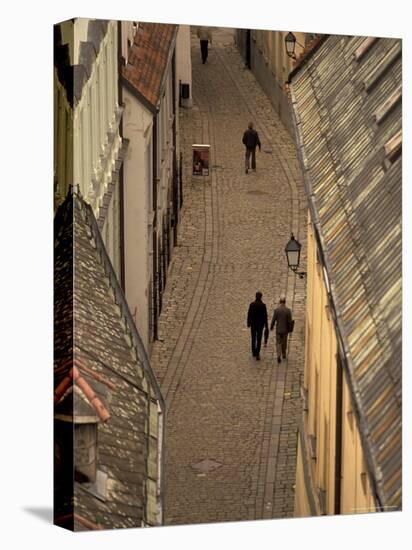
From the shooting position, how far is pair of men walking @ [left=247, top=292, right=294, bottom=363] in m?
34.4

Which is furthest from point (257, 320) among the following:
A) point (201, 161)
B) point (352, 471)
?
point (352, 471)

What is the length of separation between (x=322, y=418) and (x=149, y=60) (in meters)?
4.76

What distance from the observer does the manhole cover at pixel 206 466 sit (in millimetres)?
33656

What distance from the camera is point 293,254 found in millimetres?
34438

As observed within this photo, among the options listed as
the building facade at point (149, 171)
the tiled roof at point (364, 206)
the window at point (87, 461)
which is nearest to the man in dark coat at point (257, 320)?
the building facade at point (149, 171)

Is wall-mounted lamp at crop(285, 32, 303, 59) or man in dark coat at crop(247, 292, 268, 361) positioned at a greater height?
wall-mounted lamp at crop(285, 32, 303, 59)

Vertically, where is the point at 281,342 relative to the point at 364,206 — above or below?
below

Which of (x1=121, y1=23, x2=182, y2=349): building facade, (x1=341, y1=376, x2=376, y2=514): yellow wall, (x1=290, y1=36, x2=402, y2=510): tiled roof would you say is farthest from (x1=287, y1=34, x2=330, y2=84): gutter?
(x1=341, y1=376, x2=376, y2=514): yellow wall

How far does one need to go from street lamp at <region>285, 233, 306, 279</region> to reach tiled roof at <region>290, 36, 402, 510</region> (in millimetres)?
689

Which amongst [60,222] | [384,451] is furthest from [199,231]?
[384,451]

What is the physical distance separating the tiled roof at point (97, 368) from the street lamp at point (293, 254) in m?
2.20

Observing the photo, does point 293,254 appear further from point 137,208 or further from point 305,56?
point 305,56

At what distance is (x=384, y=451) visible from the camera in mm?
30625

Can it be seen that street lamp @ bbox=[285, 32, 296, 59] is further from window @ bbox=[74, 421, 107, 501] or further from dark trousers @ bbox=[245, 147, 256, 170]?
window @ bbox=[74, 421, 107, 501]
